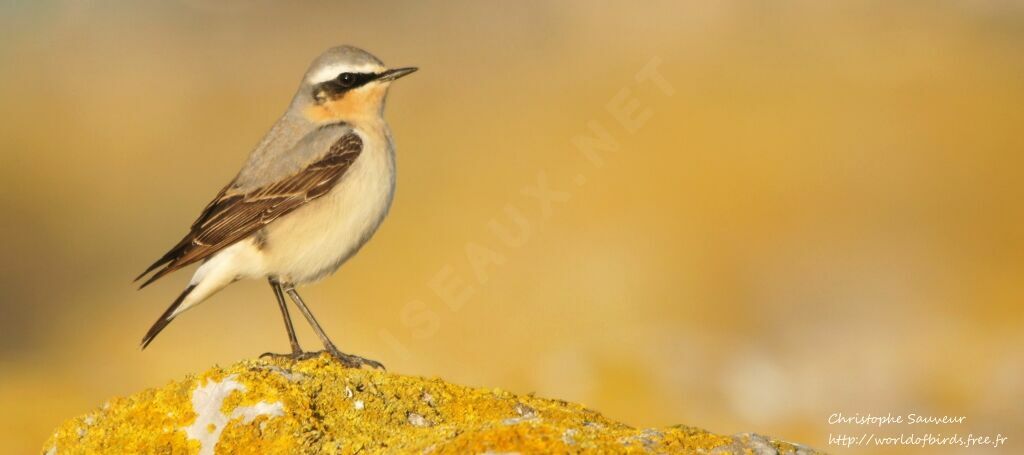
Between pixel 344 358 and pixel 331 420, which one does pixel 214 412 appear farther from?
pixel 344 358

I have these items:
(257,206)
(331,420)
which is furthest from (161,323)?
(331,420)

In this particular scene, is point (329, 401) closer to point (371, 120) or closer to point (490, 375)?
point (371, 120)

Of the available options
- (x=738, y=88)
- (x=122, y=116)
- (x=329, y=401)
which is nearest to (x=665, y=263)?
(x=738, y=88)

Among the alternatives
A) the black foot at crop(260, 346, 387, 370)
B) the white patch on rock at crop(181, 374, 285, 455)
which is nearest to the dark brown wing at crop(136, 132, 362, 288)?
the black foot at crop(260, 346, 387, 370)

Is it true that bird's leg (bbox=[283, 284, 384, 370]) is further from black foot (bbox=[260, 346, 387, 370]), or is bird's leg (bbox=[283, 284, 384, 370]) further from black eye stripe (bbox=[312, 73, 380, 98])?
black eye stripe (bbox=[312, 73, 380, 98])

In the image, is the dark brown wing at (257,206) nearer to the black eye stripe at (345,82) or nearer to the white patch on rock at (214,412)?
the black eye stripe at (345,82)
